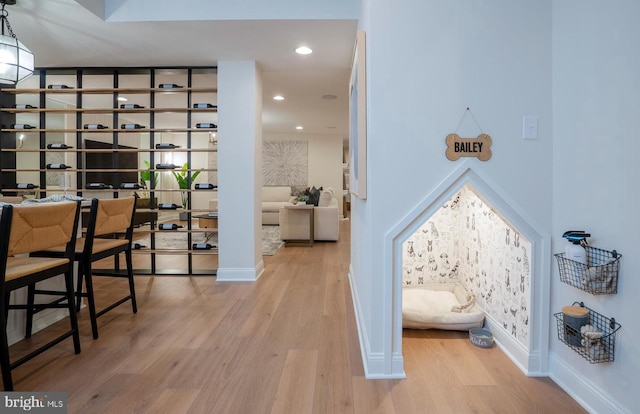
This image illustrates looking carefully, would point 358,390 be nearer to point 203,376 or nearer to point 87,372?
point 203,376

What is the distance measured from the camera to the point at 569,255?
1534mm

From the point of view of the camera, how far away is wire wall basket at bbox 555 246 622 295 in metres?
1.38

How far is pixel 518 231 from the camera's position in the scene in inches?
71.5

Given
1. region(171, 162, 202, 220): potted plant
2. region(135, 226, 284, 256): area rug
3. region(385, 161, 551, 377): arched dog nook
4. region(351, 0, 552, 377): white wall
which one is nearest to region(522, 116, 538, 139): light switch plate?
region(351, 0, 552, 377): white wall

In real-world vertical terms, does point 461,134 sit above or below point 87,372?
above

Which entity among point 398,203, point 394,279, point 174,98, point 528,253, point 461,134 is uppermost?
point 174,98

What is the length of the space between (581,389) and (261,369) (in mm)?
1557

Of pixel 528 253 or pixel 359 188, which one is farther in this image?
pixel 359 188

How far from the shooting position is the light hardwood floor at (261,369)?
1.57 meters

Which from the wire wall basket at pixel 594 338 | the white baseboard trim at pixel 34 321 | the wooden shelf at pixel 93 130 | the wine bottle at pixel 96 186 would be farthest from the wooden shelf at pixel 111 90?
the wire wall basket at pixel 594 338

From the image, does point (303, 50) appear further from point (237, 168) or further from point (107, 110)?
point (107, 110)

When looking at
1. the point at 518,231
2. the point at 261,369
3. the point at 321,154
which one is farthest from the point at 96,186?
the point at 321,154

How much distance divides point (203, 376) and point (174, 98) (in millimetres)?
4711

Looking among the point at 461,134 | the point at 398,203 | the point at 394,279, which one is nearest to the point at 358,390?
the point at 394,279
